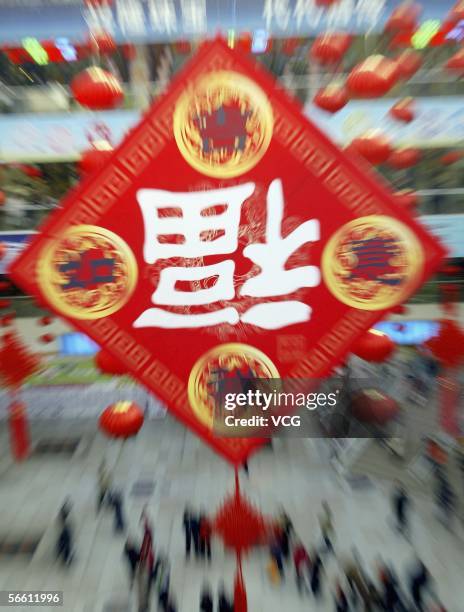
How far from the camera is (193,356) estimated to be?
2002mm

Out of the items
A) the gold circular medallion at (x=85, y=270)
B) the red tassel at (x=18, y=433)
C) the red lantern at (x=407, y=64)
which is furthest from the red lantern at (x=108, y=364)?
the red tassel at (x=18, y=433)

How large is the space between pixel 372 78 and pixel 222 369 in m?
1.44

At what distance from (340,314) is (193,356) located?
67 centimetres

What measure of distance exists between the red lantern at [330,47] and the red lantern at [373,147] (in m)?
0.40

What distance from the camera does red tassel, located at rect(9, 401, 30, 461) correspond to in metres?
5.20

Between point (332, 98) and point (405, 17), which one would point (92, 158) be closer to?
point (332, 98)

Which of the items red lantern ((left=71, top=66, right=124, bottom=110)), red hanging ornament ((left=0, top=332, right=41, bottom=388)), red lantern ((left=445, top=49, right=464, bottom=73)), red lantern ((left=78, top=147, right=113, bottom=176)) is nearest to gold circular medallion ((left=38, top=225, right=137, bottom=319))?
red lantern ((left=78, top=147, right=113, bottom=176))

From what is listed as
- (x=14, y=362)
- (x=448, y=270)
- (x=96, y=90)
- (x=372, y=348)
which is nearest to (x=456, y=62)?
(x=448, y=270)

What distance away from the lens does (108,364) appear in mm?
2127

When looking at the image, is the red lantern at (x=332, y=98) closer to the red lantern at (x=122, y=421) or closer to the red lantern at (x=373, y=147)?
the red lantern at (x=373, y=147)

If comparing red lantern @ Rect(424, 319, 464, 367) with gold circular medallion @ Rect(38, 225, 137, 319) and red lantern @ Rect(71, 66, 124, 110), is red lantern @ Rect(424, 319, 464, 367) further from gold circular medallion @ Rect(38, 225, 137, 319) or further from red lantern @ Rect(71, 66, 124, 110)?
red lantern @ Rect(71, 66, 124, 110)

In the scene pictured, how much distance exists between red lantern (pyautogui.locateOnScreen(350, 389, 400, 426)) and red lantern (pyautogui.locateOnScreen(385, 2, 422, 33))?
1816 mm

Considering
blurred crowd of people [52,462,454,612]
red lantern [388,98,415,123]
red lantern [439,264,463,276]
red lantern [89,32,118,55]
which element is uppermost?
red lantern [89,32,118,55]

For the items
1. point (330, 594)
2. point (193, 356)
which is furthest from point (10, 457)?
point (193, 356)
